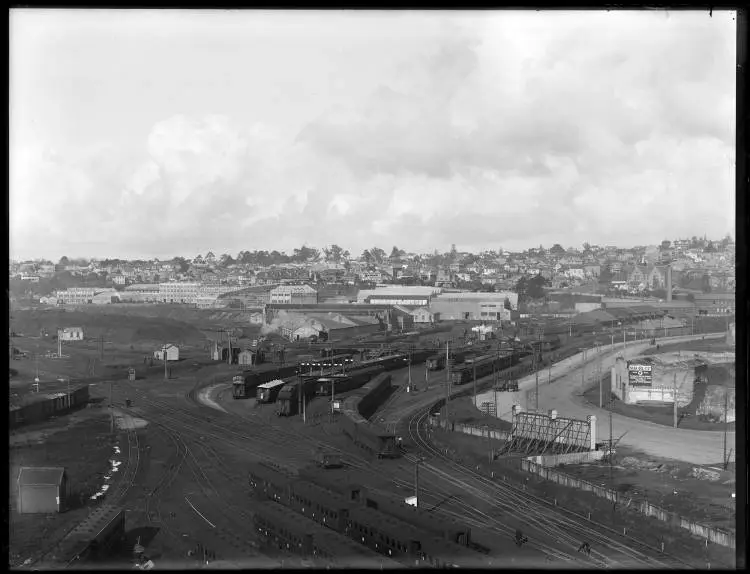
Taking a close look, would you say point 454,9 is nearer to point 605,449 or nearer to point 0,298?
point 0,298

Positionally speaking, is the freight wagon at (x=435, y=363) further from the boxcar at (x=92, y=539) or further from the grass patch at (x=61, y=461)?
the boxcar at (x=92, y=539)

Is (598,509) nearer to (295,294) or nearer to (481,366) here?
(481,366)

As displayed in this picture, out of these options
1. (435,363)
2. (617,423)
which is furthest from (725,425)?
(435,363)

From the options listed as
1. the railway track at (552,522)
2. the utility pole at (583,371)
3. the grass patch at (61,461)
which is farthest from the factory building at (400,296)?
the railway track at (552,522)

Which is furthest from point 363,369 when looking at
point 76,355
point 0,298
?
point 0,298

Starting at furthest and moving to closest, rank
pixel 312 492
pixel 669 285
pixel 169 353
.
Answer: pixel 669 285, pixel 169 353, pixel 312 492

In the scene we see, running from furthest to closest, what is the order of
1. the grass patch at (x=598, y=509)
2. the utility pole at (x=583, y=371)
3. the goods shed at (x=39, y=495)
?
1. the utility pole at (x=583, y=371)
2. the goods shed at (x=39, y=495)
3. the grass patch at (x=598, y=509)

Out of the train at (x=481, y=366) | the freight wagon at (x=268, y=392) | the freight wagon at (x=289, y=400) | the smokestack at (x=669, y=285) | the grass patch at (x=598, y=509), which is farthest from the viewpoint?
the smokestack at (x=669, y=285)
